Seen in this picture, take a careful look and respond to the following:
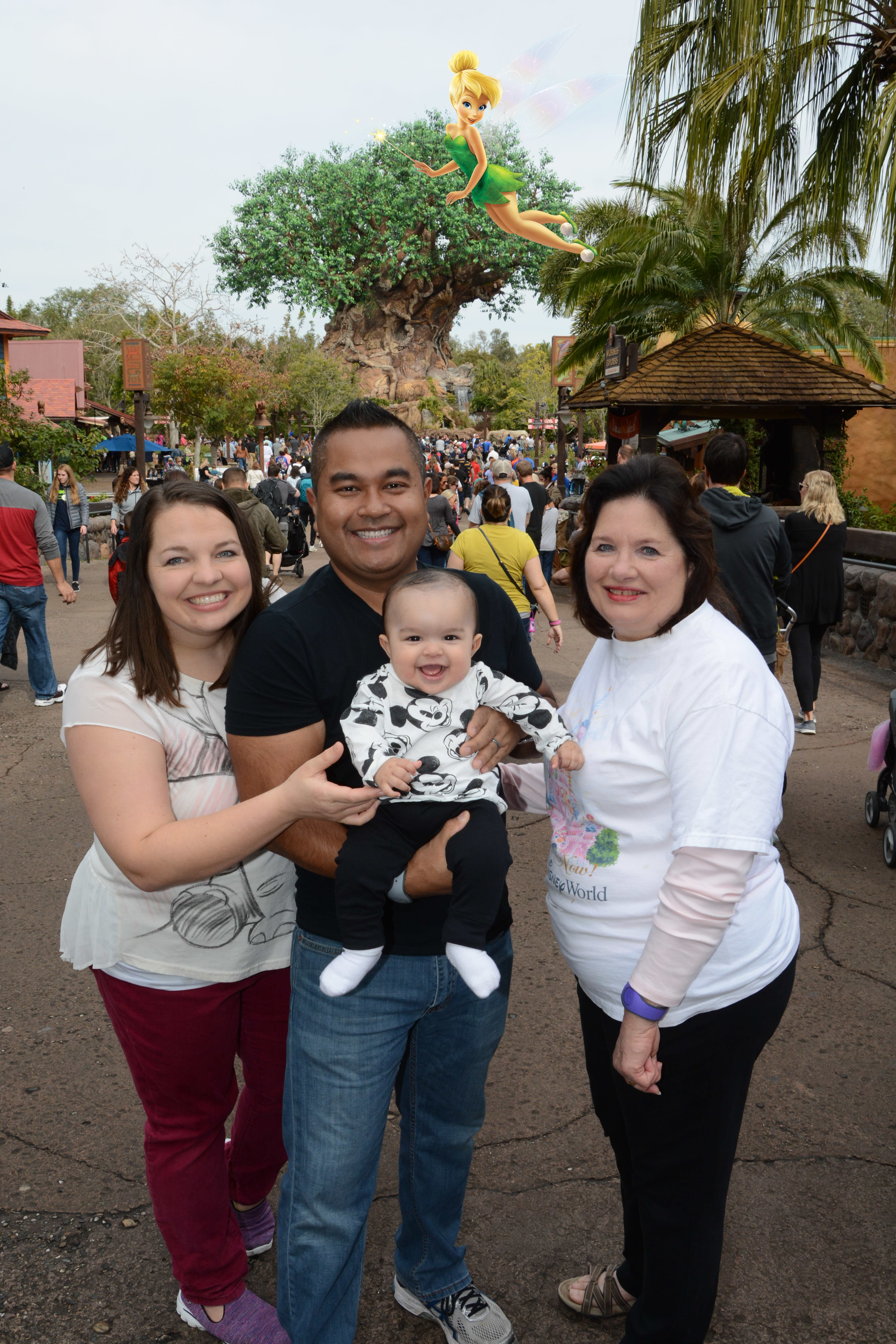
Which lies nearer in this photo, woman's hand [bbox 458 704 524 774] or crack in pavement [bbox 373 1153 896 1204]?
woman's hand [bbox 458 704 524 774]

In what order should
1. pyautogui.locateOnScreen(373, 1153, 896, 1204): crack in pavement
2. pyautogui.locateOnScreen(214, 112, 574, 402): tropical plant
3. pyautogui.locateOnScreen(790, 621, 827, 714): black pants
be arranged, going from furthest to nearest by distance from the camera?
pyautogui.locateOnScreen(214, 112, 574, 402): tropical plant, pyautogui.locateOnScreen(790, 621, 827, 714): black pants, pyautogui.locateOnScreen(373, 1153, 896, 1204): crack in pavement

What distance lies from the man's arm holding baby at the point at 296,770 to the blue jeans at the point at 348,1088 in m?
0.19

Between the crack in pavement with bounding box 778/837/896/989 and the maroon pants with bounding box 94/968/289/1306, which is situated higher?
the maroon pants with bounding box 94/968/289/1306

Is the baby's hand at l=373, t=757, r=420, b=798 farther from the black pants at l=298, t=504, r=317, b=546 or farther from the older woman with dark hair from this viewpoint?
the black pants at l=298, t=504, r=317, b=546

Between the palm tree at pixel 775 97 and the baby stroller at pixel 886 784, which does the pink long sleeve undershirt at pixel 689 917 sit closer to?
the baby stroller at pixel 886 784

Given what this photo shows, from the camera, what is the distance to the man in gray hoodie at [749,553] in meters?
5.43

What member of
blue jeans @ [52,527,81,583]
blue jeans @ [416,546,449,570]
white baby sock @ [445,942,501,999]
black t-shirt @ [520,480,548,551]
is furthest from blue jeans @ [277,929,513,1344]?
blue jeans @ [52,527,81,583]

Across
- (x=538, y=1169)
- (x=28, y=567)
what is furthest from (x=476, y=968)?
(x=28, y=567)

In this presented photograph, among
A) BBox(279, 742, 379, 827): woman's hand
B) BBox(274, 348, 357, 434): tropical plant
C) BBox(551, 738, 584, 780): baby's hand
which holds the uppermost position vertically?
BBox(274, 348, 357, 434): tropical plant

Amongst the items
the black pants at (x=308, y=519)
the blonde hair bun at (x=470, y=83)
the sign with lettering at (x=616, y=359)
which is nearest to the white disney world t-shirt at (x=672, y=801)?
the sign with lettering at (x=616, y=359)

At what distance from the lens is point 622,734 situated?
5.99ft

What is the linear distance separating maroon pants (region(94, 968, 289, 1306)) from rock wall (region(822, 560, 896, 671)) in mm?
8816

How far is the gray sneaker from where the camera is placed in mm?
2260

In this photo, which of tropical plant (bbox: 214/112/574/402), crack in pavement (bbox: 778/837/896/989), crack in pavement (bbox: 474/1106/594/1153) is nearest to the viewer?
crack in pavement (bbox: 474/1106/594/1153)
